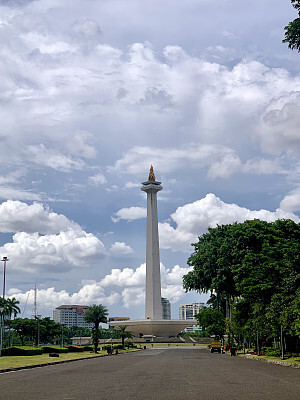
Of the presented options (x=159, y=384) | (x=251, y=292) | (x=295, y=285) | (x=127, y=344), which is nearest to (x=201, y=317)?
(x=127, y=344)

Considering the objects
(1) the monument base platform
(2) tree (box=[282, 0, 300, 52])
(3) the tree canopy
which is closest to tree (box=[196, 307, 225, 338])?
(3) the tree canopy

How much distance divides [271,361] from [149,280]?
87039mm

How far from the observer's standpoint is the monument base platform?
124188 millimetres

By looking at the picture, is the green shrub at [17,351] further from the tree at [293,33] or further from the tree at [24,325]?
the tree at [24,325]

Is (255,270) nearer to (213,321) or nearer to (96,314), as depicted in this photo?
(213,321)

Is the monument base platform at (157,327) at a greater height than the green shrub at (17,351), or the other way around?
the green shrub at (17,351)

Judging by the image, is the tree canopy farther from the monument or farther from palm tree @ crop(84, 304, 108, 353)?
the monument

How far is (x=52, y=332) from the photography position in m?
110

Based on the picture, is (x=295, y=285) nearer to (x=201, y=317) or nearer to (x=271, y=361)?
(x=271, y=361)

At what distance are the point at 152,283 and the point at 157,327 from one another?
12177 mm

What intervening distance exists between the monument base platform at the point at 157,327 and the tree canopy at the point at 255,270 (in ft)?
212

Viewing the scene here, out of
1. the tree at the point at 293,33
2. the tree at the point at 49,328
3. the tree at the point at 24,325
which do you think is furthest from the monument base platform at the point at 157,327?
the tree at the point at 293,33

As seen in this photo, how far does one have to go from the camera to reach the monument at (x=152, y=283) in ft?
398

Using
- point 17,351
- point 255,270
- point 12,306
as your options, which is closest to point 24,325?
point 12,306
